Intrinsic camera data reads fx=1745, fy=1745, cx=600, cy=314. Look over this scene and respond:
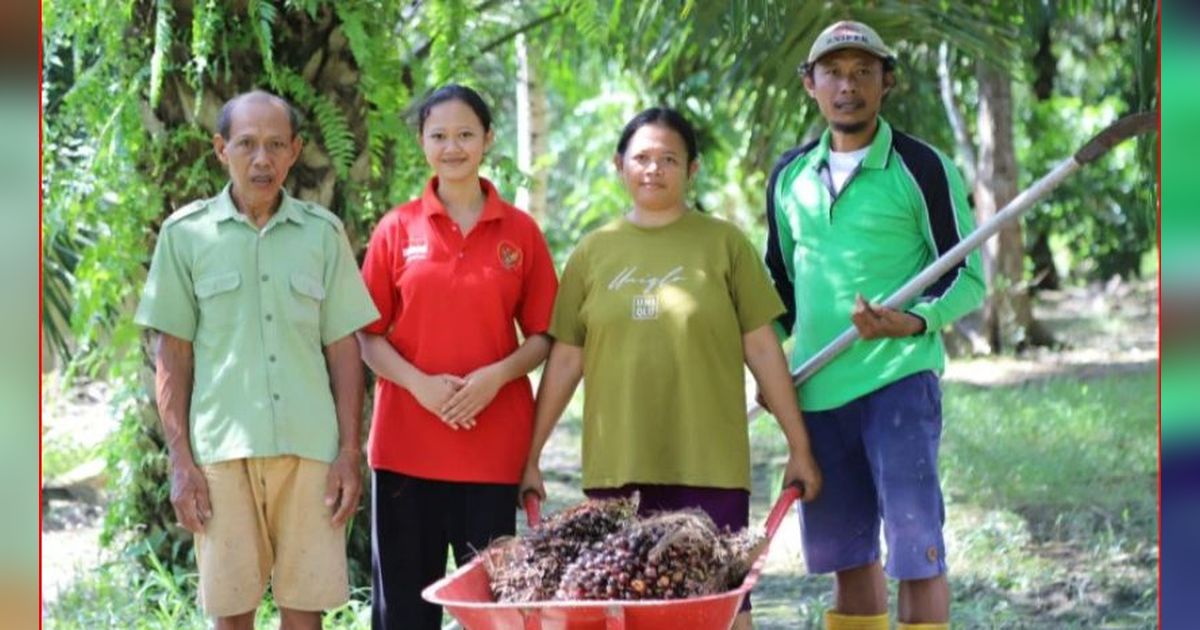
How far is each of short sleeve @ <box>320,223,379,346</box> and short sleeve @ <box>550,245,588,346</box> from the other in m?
0.49

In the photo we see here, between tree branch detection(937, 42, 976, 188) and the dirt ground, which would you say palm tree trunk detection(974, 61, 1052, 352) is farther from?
tree branch detection(937, 42, 976, 188)

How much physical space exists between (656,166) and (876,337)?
713mm

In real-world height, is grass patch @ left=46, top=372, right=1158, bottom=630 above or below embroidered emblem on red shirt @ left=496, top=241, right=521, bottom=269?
below

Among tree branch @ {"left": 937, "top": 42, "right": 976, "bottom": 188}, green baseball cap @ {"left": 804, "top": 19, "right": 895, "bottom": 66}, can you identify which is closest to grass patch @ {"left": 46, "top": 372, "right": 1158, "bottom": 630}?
green baseball cap @ {"left": 804, "top": 19, "right": 895, "bottom": 66}

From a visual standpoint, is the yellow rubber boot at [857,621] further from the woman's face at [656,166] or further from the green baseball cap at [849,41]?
the green baseball cap at [849,41]

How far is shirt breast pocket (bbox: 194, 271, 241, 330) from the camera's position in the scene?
430cm

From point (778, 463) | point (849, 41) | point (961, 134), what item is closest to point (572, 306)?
point (849, 41)

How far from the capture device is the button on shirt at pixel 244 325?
14.1 feet

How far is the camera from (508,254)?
4.58 m

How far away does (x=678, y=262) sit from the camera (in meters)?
4.47

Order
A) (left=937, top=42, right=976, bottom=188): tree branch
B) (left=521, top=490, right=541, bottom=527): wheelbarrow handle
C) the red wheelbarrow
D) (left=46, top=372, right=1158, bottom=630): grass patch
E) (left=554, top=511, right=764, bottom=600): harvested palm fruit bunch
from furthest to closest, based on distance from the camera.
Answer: (left=937, top=42, right=976, bottom=188): tree branch → (left=46, top=372, right=1158, bottom=630): grass patch → (left=521, top=490, right=541, bottom=527): wheelbarrow handle → (left=554, top=511, right=764, bottom=600): harvested palm fruit bunch → the red wheelbarrow

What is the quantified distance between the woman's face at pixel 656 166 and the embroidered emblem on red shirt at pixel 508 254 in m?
0.35

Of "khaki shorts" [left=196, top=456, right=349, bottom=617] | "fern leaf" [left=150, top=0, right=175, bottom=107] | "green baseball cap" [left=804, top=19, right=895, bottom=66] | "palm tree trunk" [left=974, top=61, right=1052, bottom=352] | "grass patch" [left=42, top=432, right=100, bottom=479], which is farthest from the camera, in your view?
"palm tree trunk" [left=974, top=61, right=1052, bottom=352]

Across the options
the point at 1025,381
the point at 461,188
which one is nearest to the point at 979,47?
the point at 461,188
